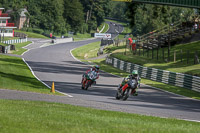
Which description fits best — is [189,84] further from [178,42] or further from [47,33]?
[47,33]

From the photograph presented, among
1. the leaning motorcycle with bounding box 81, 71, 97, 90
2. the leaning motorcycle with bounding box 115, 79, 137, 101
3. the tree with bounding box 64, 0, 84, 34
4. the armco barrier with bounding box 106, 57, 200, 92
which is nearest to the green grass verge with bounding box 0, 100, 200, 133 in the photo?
the leaning motorcycle with bounding box 115, 79, 137, 101

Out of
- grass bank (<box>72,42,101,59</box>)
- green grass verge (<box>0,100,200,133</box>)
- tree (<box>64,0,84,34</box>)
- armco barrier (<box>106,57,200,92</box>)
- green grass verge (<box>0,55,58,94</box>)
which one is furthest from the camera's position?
tree (<box>64,0,84,34</box>)

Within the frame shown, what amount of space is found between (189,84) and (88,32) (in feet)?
448

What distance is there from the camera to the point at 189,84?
104ft

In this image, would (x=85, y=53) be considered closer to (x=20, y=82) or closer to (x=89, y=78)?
(x=20, y=82)

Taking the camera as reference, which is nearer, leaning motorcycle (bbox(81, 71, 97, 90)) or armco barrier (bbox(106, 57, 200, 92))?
leaning motorcycle (bbox(81, 71, 97, 90))

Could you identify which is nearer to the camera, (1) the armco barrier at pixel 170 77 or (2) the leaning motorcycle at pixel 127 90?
(2) the leaning motorcycle at pixel 127 90

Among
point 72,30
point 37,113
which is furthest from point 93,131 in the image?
point 72,30

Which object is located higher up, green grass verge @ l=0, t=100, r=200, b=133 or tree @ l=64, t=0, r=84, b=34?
tree @ l=64, t=0, r=84, b=34

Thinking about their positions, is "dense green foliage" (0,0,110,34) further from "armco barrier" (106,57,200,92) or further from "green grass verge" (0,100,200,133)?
"green grass verge" (0,100,200,133)

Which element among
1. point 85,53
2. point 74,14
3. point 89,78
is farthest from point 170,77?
point 74,14

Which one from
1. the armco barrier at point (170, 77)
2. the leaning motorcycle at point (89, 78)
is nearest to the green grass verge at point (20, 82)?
the leaning motorcycle at point (89, 78)

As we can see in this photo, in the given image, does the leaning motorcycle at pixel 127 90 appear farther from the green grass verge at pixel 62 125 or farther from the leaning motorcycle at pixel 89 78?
the green grass verge at pixel 62 125

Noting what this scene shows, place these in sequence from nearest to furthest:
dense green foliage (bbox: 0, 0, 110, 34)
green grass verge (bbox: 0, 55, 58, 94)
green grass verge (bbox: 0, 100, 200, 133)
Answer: green grass verge (bbox: 0, 100, 200, 133) < green grass verge (bbox: 0, 55, 58, 94) < dense green foliage (bbox: 0, 0, 110, 34)
